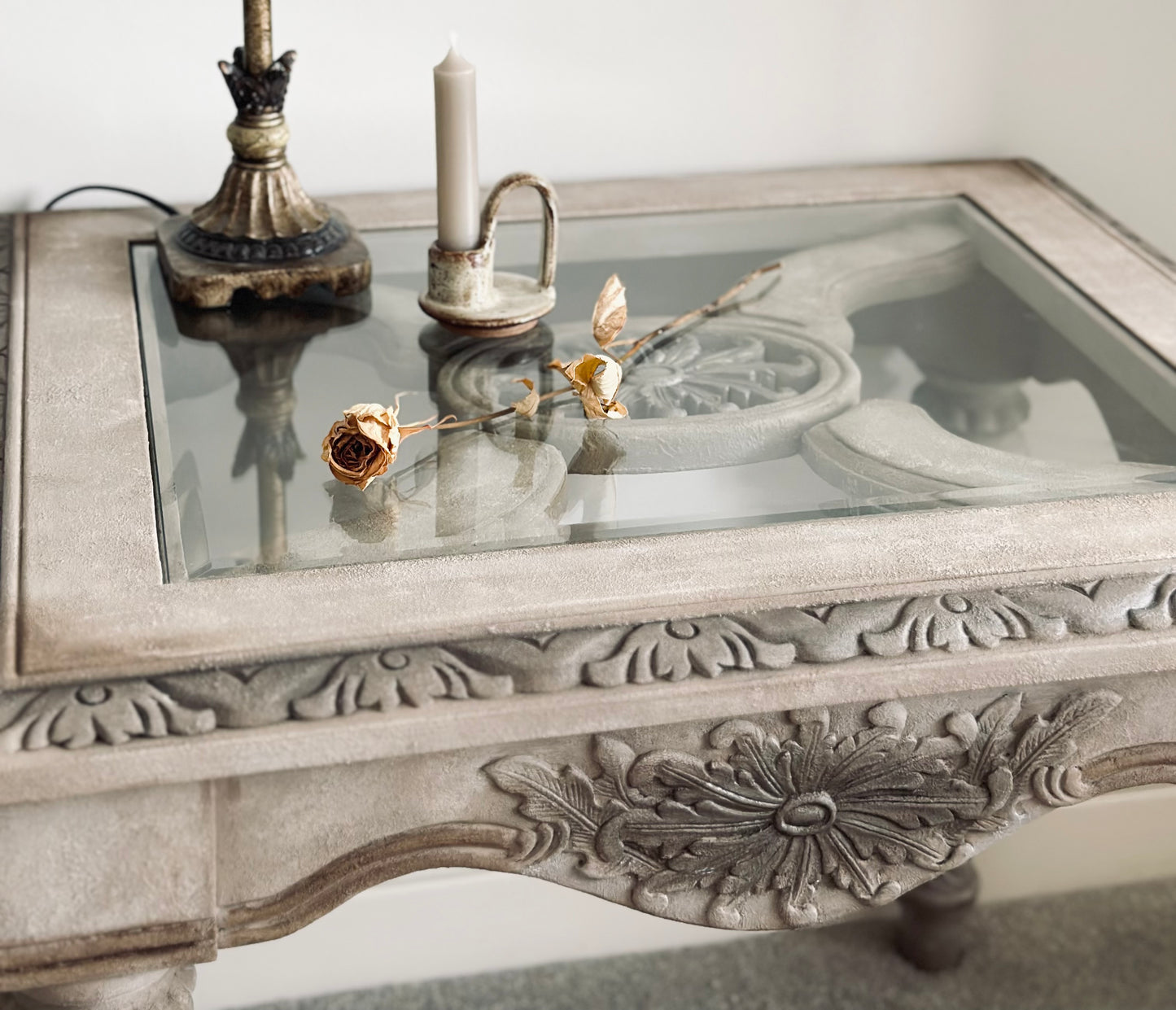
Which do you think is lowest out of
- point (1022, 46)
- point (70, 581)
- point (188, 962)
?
point (188, 962)

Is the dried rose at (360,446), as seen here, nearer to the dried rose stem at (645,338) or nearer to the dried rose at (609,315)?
the dried rose stem at (645,338)

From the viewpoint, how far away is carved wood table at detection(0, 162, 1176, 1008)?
0.48m

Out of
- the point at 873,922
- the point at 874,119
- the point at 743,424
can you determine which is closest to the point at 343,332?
the point at 743,424

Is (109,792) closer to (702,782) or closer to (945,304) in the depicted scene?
(702,782)

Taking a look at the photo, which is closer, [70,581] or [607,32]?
[70,581]

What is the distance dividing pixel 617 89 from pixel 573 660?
606mm

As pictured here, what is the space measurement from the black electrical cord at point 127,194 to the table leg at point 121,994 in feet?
1.63

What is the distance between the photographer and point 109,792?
0.48 meters

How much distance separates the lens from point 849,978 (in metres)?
1.24

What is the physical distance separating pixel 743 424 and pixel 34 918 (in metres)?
0.38

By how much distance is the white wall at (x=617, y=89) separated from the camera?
2.97 feet

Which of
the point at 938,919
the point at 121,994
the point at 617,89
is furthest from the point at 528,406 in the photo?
the point at 938,919

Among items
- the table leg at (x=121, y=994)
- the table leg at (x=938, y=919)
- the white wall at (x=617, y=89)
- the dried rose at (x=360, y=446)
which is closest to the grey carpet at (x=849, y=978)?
the table leg at (x=938, y=919)

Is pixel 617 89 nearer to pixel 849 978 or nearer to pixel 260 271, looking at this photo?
pixel 260 271
